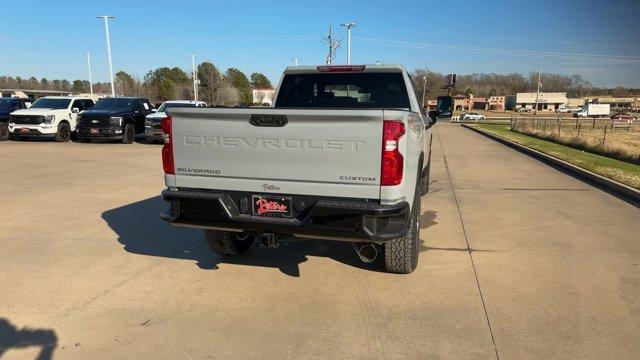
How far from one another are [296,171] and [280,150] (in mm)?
212

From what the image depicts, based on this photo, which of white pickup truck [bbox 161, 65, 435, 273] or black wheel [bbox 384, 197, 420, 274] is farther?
black wheel [bbox 384, 197, 420, 274]

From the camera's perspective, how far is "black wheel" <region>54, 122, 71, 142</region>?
1842 cm

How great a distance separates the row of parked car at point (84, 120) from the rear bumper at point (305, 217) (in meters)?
14.2

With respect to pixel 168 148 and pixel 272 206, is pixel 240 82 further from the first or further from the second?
pixel 272 206

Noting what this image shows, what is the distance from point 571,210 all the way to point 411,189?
4.83 m

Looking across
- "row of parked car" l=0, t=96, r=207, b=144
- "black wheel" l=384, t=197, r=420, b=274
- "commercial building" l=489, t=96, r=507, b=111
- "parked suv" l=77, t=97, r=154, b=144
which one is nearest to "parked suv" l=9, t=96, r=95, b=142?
"row of parked car" l=0, t=96, r=207, b=144

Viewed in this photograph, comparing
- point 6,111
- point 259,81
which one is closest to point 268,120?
point 6,111

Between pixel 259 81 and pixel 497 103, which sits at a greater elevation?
pixel 259 81

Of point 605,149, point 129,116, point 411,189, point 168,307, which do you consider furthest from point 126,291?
point 605,149

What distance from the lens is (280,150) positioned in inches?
142

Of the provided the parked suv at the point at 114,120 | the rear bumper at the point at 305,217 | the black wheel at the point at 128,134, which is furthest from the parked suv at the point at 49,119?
the rear bumper at the point at 305,217

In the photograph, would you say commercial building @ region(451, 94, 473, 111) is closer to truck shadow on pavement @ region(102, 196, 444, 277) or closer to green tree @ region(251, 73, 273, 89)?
green tree @ region(251, 73, 273, 89)

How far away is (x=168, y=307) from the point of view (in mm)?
3816

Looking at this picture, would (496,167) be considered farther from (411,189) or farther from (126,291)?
(126,291)
